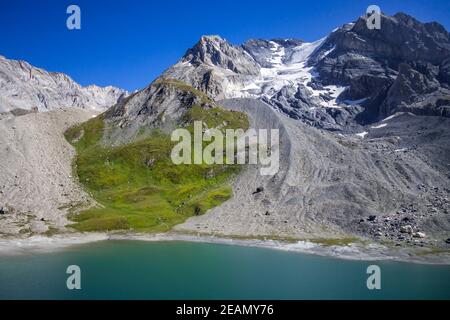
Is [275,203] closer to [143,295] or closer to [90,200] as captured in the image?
[90,200]

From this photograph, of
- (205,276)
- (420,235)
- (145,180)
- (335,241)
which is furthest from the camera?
(145,180)

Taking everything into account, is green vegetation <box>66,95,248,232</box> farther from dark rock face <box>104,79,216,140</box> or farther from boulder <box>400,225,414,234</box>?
boulder <box>400,225,414,234</box>

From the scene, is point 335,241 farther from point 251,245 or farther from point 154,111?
point 154,111

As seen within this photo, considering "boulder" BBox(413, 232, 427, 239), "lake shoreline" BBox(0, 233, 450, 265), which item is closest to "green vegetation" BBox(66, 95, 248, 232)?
"lake shoreline" BBox(0, 233, 450, 265)

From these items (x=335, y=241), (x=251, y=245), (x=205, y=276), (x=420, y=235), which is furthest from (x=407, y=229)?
(x=205, y=276)

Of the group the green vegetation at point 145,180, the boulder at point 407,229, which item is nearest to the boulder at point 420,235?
the boulder at point 407,229
